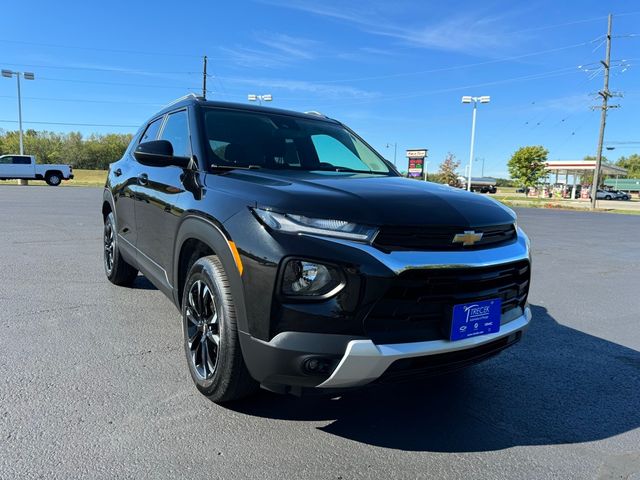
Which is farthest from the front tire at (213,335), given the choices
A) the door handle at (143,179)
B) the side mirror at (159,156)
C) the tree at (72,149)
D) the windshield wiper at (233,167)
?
the tree at (72,149)

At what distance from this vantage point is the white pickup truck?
33125 mm

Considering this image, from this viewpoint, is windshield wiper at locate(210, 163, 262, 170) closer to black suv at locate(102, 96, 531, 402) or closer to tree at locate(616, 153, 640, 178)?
black suv at locate(102, 96, 531, 402)

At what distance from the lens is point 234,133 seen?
11.3 feet

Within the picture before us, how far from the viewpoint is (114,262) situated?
17.0 ft

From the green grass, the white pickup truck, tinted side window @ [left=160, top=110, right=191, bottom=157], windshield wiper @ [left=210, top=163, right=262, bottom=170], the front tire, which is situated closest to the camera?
the front tire

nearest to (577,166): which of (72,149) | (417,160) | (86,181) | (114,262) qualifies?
(417,160)

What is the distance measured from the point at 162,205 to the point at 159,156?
49cm

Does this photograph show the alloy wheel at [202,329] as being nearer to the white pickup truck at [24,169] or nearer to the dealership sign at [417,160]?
the white pickup truck at [24,169]

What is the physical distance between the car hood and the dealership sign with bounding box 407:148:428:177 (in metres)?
39.3

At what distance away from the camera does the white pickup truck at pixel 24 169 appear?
33125 millimetres

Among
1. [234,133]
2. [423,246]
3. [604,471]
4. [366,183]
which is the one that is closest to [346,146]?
[234,133]

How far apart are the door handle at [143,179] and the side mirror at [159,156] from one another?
0.69 m

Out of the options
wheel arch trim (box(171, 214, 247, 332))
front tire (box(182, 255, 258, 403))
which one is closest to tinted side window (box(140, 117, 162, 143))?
wheel arch trim (box(171, 214, 247, 332))

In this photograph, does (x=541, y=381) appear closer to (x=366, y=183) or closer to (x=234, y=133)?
(x=366, y=183)
